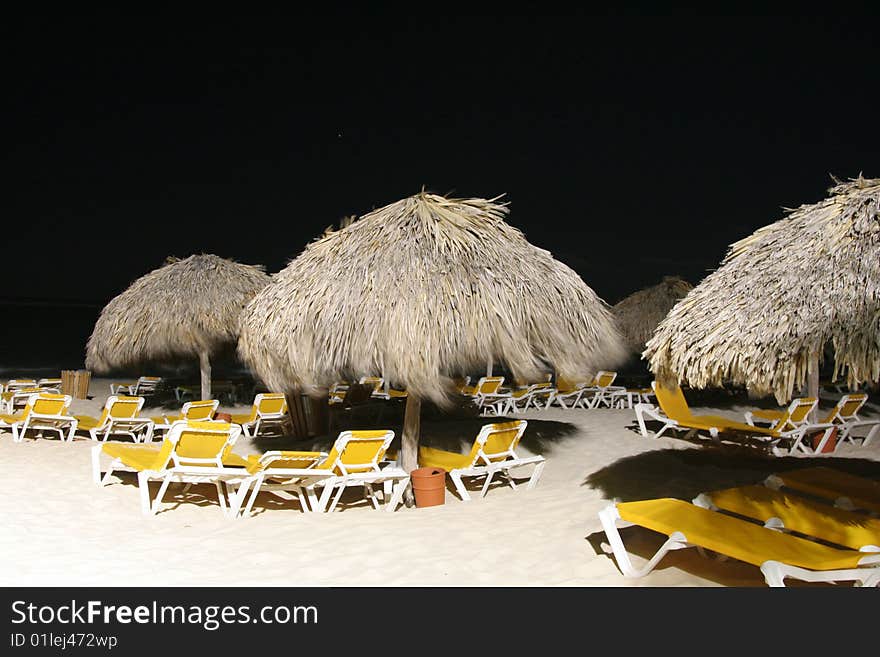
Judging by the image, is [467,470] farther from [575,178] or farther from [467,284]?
[575,178]

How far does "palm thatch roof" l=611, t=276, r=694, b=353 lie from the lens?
1325cm

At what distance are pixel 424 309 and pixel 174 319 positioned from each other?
18.9 feet

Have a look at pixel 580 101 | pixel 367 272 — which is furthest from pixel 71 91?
pixel 367 272

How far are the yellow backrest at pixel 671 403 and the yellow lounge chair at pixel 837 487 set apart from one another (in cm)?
306

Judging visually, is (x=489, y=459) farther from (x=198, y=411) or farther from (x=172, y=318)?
(x=172, y=318)

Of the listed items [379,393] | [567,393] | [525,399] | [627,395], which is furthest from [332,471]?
[379,393]

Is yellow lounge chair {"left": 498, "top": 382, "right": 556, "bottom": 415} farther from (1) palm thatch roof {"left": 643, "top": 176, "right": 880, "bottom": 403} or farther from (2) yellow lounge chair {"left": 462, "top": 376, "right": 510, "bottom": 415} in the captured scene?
(1) palm thatch roof {"left": 643, "top": 176, "right": 880, "bottom": 403}

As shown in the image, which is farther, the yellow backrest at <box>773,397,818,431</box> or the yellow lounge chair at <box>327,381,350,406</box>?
the yellow lounge chair at <box>327,381,350,406</box>

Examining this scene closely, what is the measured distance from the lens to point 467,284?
499cm

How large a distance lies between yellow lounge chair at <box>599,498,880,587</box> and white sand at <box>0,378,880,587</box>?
0.82ft

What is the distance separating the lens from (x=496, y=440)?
5.32 m

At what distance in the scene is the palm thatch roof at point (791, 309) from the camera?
127 inches

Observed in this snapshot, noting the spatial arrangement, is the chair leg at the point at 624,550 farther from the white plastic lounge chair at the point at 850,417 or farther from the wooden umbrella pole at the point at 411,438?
the white plastic lounge chair at the point at 850,417

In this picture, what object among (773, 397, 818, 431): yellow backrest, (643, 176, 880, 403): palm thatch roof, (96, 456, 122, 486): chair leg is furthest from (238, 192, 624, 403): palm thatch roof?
(773, 397, 818, 431): yellow backrest
